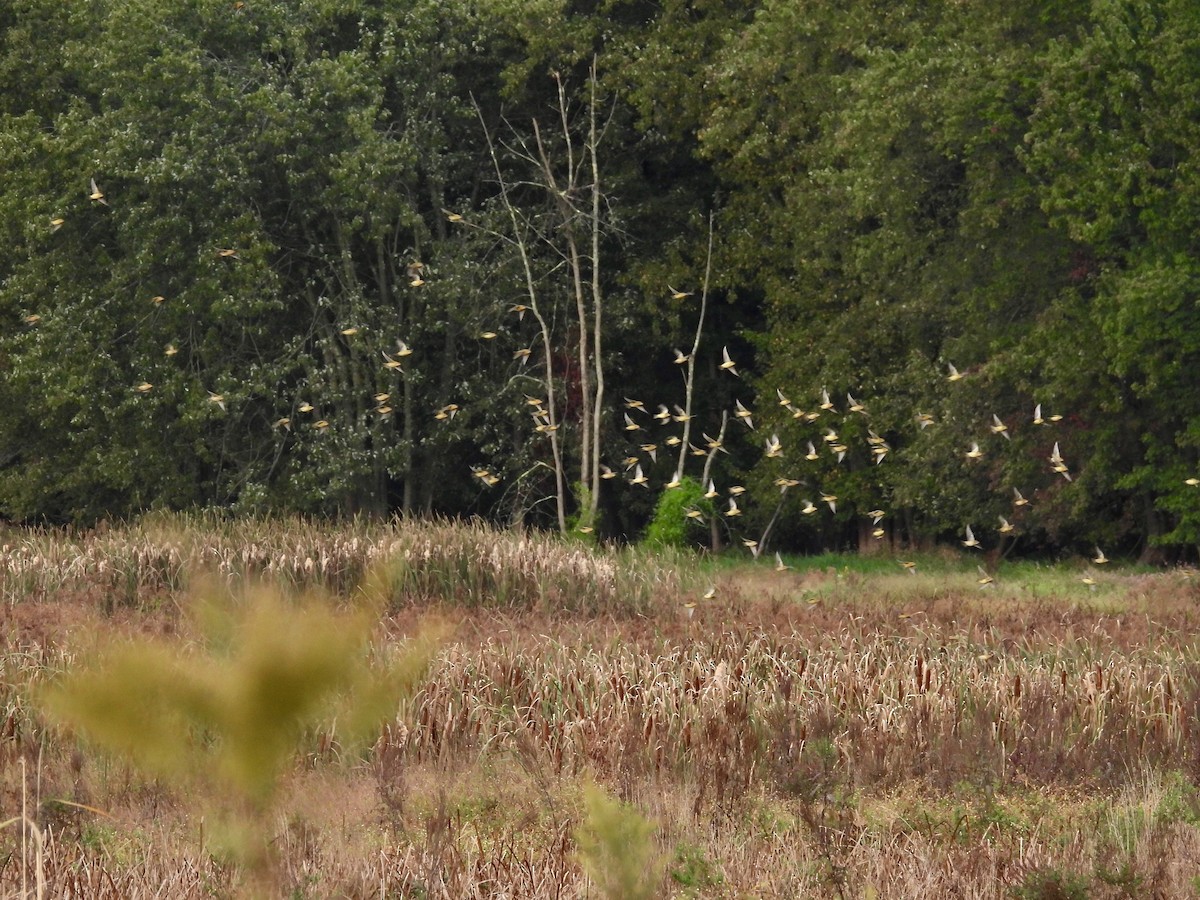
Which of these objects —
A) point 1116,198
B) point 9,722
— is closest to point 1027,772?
point 9,722

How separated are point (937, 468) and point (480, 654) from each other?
15644 mm

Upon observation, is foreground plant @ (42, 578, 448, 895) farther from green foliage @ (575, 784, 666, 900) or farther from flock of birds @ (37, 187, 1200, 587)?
flock of birds @ (37, 187, 1200, 587)

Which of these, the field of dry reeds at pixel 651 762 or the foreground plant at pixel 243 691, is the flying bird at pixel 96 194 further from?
the foreground plant at pixel 243 691

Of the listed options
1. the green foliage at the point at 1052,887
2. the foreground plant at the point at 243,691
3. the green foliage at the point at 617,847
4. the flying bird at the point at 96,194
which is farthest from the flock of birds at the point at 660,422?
the foreground plant at the point at 243,691

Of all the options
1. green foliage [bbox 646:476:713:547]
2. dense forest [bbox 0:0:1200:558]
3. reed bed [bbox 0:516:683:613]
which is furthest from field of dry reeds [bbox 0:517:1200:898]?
dense forest [bbox 0:0:1200:558]

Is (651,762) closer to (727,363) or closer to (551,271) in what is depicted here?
(727,363)

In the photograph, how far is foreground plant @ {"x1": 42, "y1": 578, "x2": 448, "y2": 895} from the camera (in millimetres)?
1918

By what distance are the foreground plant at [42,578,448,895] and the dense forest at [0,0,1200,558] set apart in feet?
68.7

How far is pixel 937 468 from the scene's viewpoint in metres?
24.5

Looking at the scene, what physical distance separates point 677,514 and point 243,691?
22395 mm

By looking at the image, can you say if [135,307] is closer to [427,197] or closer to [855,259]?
[427,197]

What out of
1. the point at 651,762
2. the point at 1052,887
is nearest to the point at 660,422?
the point at 651,762

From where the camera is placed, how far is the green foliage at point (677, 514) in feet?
78.6

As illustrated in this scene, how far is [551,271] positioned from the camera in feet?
88.8
